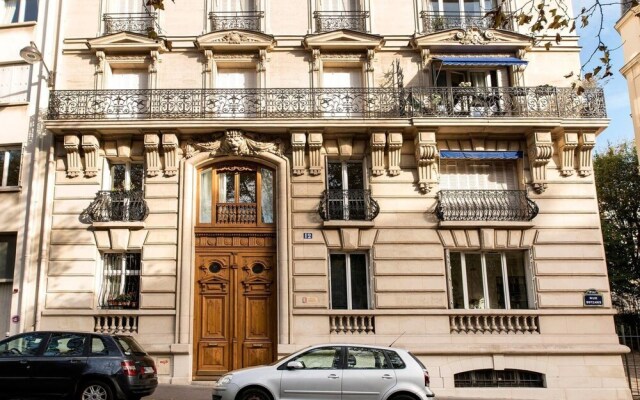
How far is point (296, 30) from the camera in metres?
16.5

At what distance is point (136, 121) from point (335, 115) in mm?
5579

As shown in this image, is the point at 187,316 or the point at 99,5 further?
the point at 99,5

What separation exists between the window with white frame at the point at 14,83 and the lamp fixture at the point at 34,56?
2.04 feet

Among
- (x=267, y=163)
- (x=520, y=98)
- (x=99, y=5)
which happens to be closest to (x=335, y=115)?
(x=267, y=163)

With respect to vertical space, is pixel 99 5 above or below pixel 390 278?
above

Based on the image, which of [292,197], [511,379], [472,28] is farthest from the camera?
[472,28]

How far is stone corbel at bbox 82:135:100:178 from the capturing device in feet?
49.4

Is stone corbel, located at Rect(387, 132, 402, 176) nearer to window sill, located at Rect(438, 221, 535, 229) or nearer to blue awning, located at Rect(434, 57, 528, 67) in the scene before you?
window sill, located at Rect(438, 221, 535, 229)

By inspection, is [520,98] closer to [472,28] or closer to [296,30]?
[472,28]

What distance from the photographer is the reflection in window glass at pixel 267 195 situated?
15414mm

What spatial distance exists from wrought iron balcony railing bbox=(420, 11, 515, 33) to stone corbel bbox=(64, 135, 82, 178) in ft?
35.3

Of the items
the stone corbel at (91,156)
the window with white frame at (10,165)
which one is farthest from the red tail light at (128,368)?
the window with white frame at (10,165)

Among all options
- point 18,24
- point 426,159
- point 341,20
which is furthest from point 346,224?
point 18,24

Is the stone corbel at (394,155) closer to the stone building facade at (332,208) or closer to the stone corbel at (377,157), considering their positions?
the stone building facade at (332,208)
